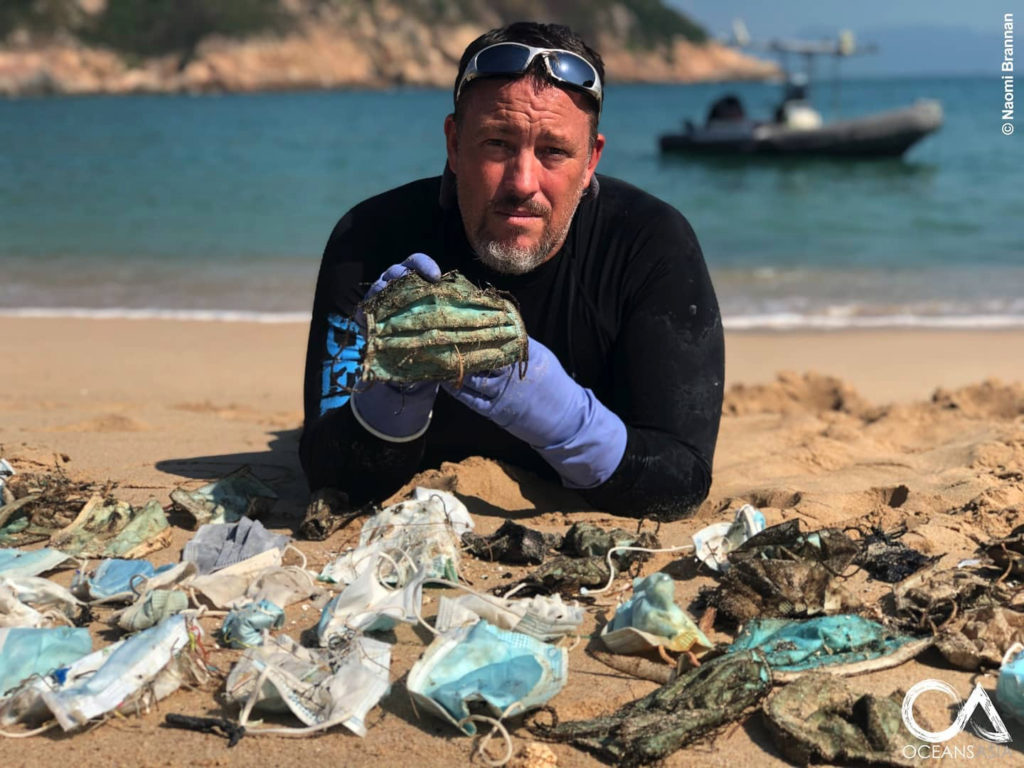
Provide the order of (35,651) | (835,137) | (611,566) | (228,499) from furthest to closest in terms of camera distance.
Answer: (835,137)
(228,499)
(611,566)
(35,651)

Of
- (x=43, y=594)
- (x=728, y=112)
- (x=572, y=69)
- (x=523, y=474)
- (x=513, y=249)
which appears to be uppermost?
(x=728, y=112)

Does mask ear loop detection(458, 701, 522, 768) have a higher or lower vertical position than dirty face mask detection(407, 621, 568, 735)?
lower

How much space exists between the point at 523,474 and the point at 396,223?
81 cm

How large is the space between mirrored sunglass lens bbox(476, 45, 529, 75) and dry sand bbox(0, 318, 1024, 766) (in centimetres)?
112

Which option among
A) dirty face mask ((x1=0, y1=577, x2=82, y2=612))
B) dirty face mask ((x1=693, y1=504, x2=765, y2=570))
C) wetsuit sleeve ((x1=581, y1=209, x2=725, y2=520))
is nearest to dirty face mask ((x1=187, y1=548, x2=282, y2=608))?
dirty face mask ((x1=0, y1=577, x2=82, y2=612))

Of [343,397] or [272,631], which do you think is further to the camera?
[343,397]

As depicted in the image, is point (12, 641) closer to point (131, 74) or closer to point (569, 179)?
point (569, 179)

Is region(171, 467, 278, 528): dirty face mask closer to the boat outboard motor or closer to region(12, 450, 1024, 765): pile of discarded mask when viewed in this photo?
region(12, 450, 1024, 765): pile of discarded mask

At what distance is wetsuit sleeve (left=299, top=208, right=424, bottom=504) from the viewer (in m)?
2.81

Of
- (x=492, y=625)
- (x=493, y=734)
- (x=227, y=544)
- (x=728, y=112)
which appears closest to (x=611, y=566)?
(x=492, y=625)

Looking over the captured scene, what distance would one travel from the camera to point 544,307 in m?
3.03

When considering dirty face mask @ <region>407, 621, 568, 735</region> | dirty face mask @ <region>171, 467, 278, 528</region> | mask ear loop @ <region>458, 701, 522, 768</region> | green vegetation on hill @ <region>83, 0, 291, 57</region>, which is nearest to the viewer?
mask ear loop @ <region>458, 701, 522, 768</region>

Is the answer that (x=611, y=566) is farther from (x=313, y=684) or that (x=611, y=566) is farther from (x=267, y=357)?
(x=267, y=357)

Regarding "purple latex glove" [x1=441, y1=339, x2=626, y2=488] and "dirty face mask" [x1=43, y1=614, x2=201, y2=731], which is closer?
"dirty face mask" [x1=43, y1=614, x2=201, y2=731]
